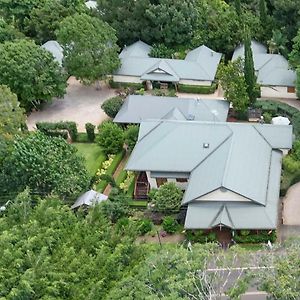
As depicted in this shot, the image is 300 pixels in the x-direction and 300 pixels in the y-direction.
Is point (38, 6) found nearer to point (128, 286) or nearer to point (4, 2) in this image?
point (4, 2)

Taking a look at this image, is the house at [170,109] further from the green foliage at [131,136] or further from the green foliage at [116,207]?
the green foliage at [116,207]

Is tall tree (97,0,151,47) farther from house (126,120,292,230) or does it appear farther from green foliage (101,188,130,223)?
green foliage (101,188,130,223)

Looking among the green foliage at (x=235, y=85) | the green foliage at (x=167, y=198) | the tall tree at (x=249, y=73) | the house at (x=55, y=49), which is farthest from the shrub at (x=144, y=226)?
the house at (x=55, y=49)

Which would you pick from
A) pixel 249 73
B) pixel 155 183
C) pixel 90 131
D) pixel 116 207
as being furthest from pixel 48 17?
pixel 116 207

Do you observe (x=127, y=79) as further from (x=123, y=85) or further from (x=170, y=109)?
(x=170, y=109)

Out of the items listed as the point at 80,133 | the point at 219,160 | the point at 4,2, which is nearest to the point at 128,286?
the point at 219,160

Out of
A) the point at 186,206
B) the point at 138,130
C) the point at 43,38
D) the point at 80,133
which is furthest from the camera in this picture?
the point at 43,38

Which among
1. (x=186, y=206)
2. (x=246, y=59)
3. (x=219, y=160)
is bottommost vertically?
(x=186, y=206)
